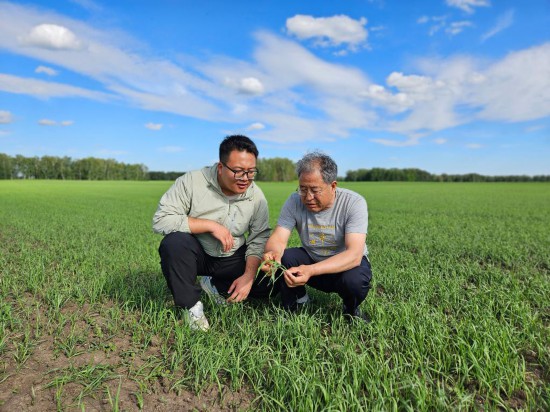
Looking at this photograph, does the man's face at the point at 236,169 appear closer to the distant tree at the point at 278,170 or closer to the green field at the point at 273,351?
the green field at the point at 273,351

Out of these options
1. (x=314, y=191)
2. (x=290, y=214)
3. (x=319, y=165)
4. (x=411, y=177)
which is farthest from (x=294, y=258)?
(x=411, y=177)

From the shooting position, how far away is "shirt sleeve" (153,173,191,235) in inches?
148

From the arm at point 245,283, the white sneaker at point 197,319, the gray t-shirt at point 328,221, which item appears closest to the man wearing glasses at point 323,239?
the gray t-shirt at point 328,221

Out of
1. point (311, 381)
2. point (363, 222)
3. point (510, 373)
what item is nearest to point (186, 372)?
point (311, 381)

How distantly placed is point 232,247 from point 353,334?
1.58 meters

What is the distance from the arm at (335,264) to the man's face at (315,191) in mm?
394

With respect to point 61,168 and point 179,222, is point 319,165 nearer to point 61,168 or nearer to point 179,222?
point 179,222

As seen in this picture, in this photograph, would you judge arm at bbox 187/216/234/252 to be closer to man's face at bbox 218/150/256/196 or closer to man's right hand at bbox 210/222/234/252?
man's right hand at bbox 210/222/234/252

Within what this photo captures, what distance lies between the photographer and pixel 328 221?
3.75 m

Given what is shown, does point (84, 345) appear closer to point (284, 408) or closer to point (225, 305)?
point (225, 305)

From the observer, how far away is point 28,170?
88688 mm

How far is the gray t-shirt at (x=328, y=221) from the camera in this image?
11.9 feet

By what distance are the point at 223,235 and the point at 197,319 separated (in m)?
0.83

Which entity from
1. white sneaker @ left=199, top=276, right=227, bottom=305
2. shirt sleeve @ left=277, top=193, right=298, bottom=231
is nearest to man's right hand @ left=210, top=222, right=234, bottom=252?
shirt sleeve @ left=277, top=193, right=298, bottom=231
